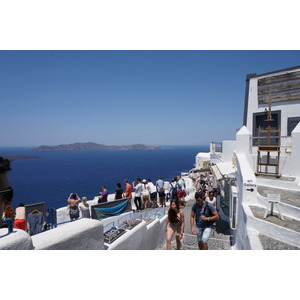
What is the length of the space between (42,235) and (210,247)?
559 centimetres

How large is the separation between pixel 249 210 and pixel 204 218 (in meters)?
1.79

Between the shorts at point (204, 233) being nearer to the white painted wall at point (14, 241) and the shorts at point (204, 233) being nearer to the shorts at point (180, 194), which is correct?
the white painted wall at point (14, 241)

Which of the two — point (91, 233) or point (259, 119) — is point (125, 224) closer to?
point (91, 233)

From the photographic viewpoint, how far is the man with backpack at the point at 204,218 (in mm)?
4617

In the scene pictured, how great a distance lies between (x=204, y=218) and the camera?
4.56m

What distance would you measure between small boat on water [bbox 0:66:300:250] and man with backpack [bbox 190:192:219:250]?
34.1 inches

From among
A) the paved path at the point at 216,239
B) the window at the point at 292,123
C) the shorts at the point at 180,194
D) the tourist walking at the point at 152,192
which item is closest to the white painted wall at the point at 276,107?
the window at the point at 292,123

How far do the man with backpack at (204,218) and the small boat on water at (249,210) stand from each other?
87cm

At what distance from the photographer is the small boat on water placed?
339 cm

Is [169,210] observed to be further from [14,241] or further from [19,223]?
[19,223]

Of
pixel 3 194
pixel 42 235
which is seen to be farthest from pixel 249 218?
pixel 3 194

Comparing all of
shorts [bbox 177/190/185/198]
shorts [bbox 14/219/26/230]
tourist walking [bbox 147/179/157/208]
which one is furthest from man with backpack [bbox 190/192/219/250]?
shorts [bbox 177/190/185/198]

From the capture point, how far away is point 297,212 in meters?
5.13

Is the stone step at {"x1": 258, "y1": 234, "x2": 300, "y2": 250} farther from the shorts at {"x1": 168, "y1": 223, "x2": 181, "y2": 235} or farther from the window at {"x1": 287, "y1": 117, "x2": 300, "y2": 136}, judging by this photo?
the window at {"x1": 287, "y1": 117, "x2": 300, "y2": 136}
